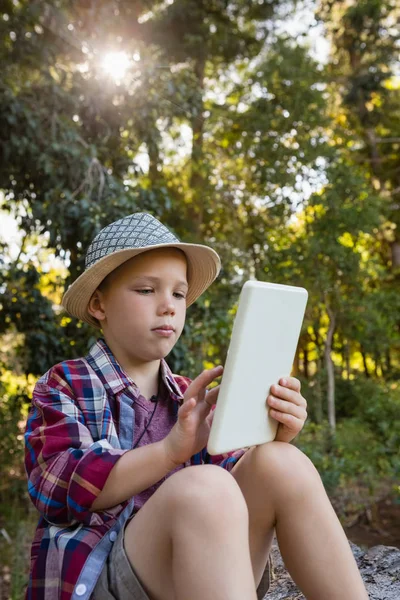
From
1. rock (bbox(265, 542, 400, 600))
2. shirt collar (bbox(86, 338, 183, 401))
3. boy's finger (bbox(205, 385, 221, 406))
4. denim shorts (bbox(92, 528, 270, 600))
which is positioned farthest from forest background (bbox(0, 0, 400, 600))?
denim shorts (bbox(92, 528, 270, 600))

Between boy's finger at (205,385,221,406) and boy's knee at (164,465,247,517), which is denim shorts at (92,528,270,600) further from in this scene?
boy's finger at (205,385,221,406)

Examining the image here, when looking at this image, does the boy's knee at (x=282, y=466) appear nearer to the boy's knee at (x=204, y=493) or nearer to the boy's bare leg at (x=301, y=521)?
the boy's bare leg at (x=301, y=521)

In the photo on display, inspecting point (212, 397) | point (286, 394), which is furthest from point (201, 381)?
point (286, 394)

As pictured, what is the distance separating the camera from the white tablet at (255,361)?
4.39 ft

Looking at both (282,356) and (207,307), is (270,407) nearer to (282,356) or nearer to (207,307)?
(282,356)

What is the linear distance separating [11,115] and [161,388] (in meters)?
2.83

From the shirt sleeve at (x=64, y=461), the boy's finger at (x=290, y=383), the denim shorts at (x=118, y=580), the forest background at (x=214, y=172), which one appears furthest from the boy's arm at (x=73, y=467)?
the forest background at (x=214, y=172)

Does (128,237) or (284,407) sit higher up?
(128,237)

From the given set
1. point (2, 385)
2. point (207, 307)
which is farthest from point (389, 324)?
point (2, 385)

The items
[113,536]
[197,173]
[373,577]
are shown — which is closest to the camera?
[113,536]

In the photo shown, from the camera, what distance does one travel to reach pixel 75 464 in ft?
4.53

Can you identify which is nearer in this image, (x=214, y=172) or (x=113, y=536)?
(x=113, y=536)

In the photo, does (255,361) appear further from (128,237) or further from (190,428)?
(128,237)

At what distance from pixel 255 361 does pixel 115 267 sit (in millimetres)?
472
